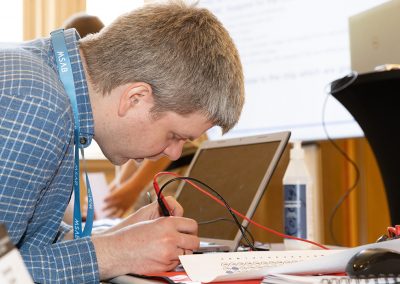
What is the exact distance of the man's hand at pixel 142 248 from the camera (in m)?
0.95

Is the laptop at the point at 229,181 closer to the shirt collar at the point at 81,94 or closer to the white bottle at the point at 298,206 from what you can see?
the white bottle at the point at 298,206

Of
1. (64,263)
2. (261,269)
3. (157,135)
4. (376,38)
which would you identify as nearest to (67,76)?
(157,135)

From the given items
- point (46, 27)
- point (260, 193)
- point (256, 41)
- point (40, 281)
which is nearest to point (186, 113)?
point (260, 193)

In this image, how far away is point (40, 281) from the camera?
0.89 metres

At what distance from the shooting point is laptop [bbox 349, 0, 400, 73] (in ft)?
4.61

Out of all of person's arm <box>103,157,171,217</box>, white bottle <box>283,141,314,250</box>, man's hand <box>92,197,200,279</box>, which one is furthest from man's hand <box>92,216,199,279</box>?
person's arm <box>103,157,171,217</box>

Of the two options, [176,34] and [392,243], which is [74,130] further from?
[392,243]

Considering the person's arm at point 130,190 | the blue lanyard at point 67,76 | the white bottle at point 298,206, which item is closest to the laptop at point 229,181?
the white bottle at point 298,206

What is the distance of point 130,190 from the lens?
268cm

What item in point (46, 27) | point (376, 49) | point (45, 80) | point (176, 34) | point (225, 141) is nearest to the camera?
point (45, 80)

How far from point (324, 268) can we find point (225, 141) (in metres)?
0.83

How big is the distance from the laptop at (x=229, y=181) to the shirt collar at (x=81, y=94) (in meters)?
0.35

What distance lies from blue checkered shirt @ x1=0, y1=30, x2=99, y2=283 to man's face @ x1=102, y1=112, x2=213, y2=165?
167 millimetres

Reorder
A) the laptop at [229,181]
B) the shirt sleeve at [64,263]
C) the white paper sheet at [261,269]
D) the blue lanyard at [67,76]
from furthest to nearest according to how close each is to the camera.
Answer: the laptop at [229,181] < the blue lanyard at [67,76] < the shirt sleeve at [64,263] < the white paper sheet at [261,269]
